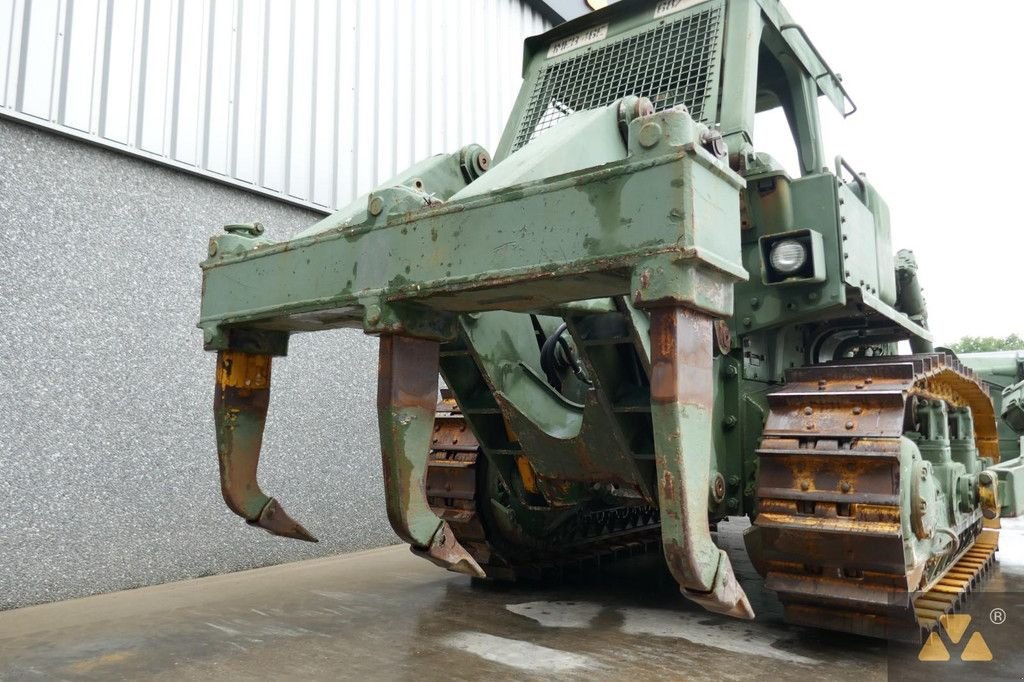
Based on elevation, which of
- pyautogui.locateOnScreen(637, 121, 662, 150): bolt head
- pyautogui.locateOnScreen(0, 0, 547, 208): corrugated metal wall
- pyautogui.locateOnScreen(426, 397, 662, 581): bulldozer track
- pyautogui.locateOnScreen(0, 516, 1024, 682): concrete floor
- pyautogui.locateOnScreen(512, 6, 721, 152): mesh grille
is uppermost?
pyautogui.locateOnScreen(0, 0, 547, 208): corrugated metal wall

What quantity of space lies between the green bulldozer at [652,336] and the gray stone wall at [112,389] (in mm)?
1625

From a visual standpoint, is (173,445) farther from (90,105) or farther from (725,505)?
(725,505)

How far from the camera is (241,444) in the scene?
3020 millimetres

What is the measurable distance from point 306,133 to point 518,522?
3506 millimetres

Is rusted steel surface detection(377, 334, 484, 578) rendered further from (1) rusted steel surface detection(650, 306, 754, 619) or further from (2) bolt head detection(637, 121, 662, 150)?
(2) bolt head detection(637, 121, 662, 150)

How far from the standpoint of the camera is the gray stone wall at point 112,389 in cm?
439

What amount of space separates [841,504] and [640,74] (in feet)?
7.39

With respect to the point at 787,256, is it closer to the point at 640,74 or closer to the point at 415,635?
the point at 640,74

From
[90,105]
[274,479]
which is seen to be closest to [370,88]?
[90,105]

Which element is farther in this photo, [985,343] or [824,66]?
[985,343]

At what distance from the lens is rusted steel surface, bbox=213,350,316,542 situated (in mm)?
2986

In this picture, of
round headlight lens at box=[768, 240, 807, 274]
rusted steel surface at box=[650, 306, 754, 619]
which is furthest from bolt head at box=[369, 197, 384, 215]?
round headlight lens at box=[768, 240, 807, 274]

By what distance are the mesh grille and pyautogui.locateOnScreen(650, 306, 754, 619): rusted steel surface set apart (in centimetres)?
189

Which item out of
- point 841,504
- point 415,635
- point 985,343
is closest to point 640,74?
point 841,504
